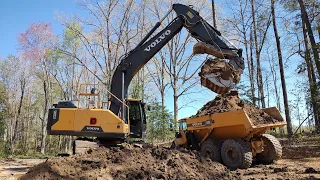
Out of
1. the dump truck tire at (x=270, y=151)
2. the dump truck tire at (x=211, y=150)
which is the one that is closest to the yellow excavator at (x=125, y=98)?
the dump truck tire at (x=211, y=150)

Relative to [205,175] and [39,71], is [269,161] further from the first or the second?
[39,71]

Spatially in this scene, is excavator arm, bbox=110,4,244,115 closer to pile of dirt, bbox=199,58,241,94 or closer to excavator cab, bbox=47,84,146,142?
excavator cab, bbox=47,84,146,142

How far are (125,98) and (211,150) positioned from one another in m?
3.35

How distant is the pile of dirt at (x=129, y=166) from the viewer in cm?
524

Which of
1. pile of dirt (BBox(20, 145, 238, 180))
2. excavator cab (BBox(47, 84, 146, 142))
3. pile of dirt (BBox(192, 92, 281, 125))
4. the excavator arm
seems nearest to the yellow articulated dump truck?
pile of dirt (BBox(192, 92, 281, 125))

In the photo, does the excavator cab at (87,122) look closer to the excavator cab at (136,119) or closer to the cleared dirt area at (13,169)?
the cleared dirt area at (13,169)

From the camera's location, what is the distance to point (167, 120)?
855 inches

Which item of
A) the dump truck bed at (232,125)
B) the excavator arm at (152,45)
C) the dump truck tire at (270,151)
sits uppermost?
the excavator arm at (152,45)

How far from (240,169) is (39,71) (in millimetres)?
24027

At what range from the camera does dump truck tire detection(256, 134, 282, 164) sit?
8.47 meters

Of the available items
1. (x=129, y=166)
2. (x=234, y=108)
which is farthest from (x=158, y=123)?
(x=129, y=166)

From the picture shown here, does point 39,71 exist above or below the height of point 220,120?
above

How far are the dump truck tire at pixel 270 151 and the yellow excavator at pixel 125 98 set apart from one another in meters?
2.48

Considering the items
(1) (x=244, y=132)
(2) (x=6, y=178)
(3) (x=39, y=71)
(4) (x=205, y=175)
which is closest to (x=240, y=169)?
(1) (x=244, y=132)
